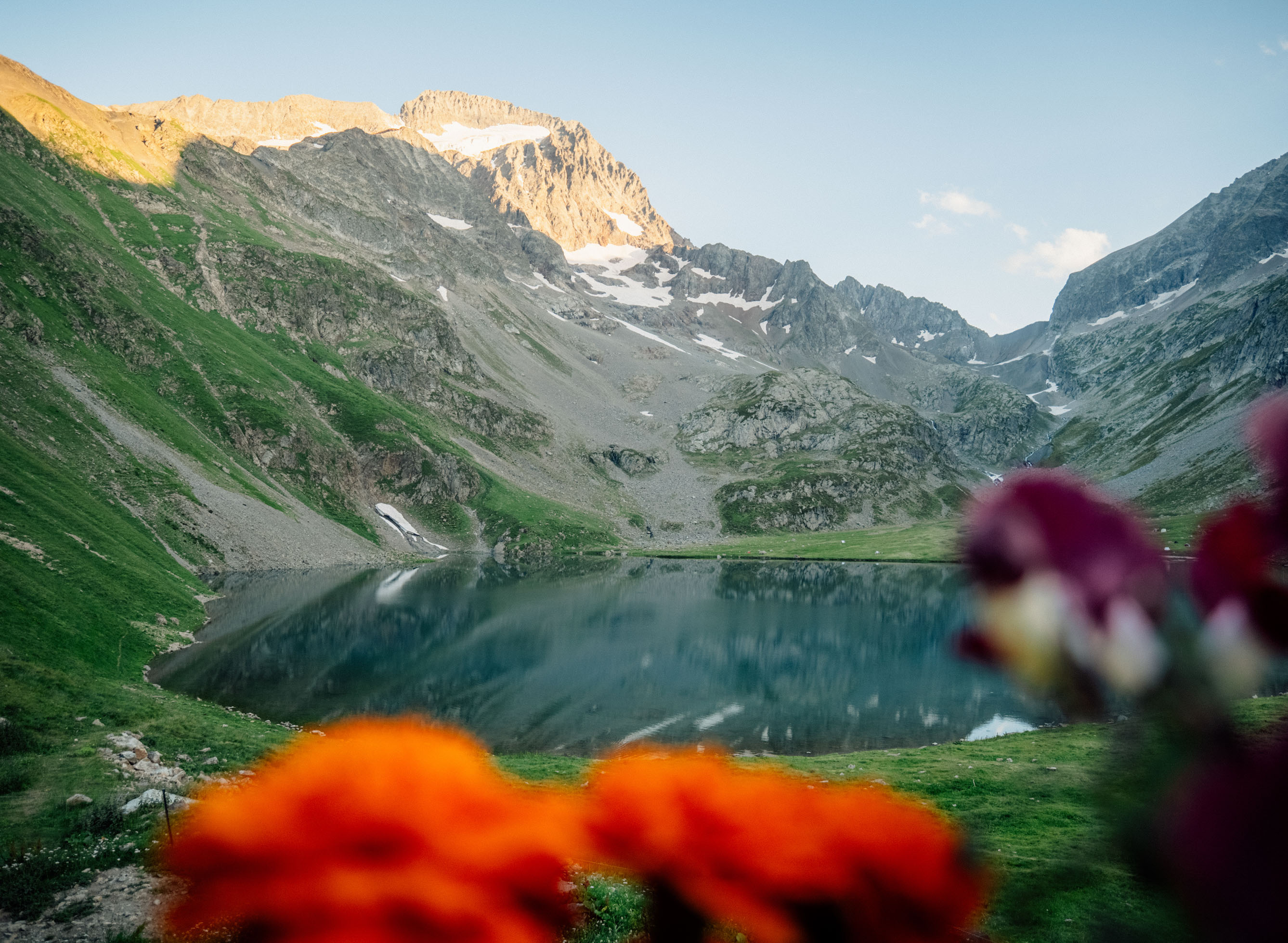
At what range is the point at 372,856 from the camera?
148 centimetres

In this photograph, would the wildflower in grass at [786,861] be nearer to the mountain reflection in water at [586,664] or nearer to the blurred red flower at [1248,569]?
the blurred red flower at [1248,569]

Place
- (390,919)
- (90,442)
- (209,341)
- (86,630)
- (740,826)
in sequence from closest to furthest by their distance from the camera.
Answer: (390,919), (740,826), (86,630), (90,442), (209,341)

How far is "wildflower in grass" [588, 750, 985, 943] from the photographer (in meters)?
1.55

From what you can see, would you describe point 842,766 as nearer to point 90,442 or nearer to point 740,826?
point 740,826

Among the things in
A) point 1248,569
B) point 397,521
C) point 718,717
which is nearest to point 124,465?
point 397,521

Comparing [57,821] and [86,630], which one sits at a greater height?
[57,821]

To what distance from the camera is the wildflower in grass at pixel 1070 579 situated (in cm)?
121

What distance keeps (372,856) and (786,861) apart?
0.91m

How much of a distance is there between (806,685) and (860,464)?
6374 inches

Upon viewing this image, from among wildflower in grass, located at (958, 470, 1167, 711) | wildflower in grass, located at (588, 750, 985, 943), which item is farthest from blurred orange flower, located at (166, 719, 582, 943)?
wildflower in grass, located at (958, 470, 1167, 711)

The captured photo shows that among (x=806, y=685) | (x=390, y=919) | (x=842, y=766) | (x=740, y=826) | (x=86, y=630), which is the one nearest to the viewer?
(x=390, y=919)

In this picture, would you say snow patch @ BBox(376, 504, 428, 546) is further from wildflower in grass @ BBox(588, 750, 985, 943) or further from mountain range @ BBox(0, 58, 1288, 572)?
wildflower in grass @ BBox(588, 750, 985, 943)

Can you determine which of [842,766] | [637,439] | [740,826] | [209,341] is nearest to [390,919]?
[740,826]

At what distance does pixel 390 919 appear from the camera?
4.53ft
